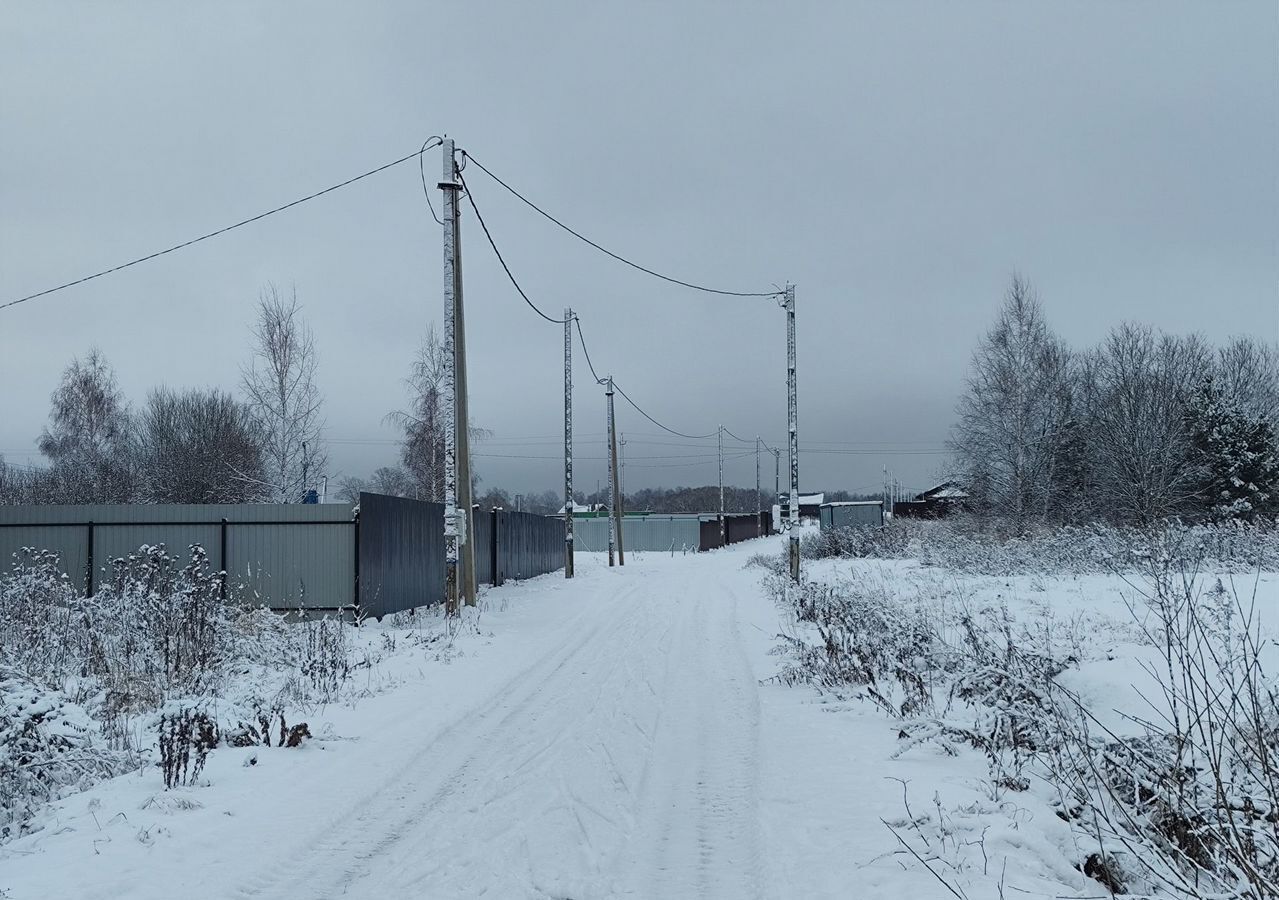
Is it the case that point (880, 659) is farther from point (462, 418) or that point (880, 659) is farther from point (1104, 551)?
point (1104, 551)

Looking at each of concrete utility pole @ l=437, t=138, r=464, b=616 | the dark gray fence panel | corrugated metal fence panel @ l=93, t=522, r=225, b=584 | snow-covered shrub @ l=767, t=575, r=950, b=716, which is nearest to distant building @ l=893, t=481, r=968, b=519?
the dark gray fence panel

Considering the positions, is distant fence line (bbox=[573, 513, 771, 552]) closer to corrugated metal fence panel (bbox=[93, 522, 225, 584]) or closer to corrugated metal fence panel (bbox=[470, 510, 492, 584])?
corrugated metal fence panel (bbox=[470, 510, 492, 584])

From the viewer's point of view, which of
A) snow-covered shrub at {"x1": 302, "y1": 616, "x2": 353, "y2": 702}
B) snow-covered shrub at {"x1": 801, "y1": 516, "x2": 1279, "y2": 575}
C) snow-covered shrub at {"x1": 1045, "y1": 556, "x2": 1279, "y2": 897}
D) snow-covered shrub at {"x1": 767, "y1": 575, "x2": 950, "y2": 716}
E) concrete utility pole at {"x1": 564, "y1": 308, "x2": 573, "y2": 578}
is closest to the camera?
snow-covered shrub at {"x1": 1045, "y1": 556, "x2": 1279, "y2": 897}

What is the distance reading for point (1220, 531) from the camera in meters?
18.2

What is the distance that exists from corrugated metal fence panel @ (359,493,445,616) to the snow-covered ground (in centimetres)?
581

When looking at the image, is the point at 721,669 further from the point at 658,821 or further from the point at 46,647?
the point at 46,647

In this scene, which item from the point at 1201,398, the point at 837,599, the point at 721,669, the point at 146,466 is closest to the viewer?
the point at 721,669

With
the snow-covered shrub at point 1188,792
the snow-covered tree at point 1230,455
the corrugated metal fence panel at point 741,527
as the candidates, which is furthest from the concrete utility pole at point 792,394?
the corrugated metal fence panel at point 741,527

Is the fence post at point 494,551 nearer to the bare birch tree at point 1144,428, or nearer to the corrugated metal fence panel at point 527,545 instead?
the corrugated metal fence panel at point 527,545

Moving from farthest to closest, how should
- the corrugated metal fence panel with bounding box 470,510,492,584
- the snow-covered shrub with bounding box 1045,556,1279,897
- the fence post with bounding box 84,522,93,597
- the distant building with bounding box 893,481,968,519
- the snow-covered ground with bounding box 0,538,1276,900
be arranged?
the distant building with bounding box 893,481,968,519 < the corrugated metal fence panel with bounding box 470,510,492,584 < the fence post with bounding box 84,522,93,597 < the snow-covered ground with bounding box 0,538,1276,900 < the snow-covered shrub with bounding box 1045,556,1279,897

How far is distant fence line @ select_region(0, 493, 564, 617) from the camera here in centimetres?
1431

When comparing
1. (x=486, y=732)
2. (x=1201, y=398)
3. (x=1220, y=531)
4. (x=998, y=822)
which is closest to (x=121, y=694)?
(x=486, y=732)

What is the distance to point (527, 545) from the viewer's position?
26938mm

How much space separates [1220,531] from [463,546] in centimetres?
1581
